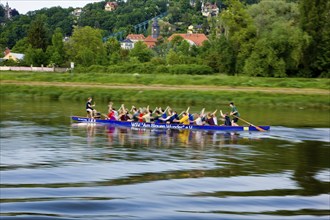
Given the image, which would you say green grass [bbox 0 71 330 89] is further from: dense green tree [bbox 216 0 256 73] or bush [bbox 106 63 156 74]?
bush [bbox 106 63 156 74]

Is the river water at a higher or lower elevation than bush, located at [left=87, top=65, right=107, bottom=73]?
lower

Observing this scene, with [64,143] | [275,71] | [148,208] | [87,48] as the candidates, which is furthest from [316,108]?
[87,48]

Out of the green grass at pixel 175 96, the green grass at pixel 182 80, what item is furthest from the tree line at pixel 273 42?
the green grass at pixel 175 96

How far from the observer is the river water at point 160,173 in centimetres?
1898

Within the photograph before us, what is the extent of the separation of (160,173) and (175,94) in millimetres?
35008

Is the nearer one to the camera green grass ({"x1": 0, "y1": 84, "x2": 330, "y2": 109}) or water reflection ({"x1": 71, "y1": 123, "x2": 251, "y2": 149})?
water reflection ({"x1": 71, "y1": 123, "x2": 251, "y2": 149})

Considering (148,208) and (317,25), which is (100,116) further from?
(317,25)

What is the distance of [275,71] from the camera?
7156 cm

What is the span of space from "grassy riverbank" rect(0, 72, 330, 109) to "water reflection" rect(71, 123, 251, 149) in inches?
699

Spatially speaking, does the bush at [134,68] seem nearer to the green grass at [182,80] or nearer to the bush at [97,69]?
the bush at [97,69]

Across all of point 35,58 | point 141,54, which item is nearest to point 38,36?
point 35,58

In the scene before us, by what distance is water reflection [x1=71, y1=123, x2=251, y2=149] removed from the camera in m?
33.1

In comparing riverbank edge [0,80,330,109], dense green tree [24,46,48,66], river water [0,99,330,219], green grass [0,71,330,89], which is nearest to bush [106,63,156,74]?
green grass [0,71,330,89]

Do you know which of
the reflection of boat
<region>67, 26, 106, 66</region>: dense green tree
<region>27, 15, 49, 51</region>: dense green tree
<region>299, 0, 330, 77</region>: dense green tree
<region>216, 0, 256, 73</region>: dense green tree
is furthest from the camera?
<region>27, 15, 49, 51</region>: dense green tree
